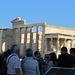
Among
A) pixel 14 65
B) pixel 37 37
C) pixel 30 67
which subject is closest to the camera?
pixel 14 65

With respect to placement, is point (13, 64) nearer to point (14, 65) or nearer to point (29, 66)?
point (14, 65)

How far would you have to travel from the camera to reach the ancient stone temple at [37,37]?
161 ft

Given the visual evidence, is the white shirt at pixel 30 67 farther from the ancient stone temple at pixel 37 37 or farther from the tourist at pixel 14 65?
the ancient stone temple at pixel 37 37

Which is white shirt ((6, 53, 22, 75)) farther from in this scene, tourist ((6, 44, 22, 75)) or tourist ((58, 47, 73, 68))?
tourist ((58, 47, 73, 68))

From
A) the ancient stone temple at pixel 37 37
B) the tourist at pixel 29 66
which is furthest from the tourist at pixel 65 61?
the ancient stone temple at pixel 37 37

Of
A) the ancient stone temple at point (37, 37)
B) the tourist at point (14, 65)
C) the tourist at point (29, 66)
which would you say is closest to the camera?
the tourist at point (14, 65)

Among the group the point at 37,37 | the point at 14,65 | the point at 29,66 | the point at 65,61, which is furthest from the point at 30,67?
the point at 37,37

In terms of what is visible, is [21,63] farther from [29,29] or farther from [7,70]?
[29,29]

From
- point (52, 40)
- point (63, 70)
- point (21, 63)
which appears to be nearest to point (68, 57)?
point (21, 63)

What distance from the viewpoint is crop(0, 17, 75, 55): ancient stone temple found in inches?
1928

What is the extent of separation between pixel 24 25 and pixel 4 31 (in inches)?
197

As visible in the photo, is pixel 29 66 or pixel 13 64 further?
pixel 29 66

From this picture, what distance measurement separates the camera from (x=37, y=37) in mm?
50875

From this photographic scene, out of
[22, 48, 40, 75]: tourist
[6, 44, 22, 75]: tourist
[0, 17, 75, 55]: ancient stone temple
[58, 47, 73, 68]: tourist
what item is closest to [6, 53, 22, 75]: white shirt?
[6, 44, 22, 75]: tourist
